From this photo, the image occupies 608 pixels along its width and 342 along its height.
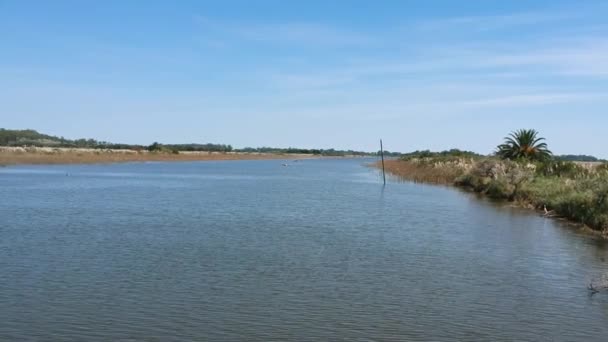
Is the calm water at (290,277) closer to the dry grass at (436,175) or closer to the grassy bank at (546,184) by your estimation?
the grassy bank at (546,184)

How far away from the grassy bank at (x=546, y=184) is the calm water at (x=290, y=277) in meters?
1.84

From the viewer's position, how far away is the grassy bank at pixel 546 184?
2961 centimetres

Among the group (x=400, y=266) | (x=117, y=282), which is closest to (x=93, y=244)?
(x=117, y=282)

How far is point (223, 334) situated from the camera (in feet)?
39.1

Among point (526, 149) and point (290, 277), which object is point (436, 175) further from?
point (290, 277)

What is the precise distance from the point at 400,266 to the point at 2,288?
10121 mm

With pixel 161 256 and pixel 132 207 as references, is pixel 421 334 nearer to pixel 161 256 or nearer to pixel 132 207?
pixel 161 256

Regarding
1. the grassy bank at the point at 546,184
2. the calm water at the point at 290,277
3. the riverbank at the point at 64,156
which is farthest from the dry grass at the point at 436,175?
the riverbank at the point at 64,156

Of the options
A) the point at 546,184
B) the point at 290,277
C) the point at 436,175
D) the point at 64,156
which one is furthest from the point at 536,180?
the point at 64,156

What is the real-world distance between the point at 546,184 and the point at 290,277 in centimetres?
2900

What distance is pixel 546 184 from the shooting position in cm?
4138

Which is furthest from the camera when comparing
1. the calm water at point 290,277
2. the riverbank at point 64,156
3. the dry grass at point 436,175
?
the riverbank at point 64,156

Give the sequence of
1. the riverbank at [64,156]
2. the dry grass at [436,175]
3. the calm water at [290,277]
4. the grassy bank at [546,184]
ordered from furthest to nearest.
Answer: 1. the riverbank at [64,156]
2. the dry grass at [436,175]
3. the grassy bank at [546,184]
4. the calm water at [290,277]

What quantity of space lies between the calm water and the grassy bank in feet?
6.04
